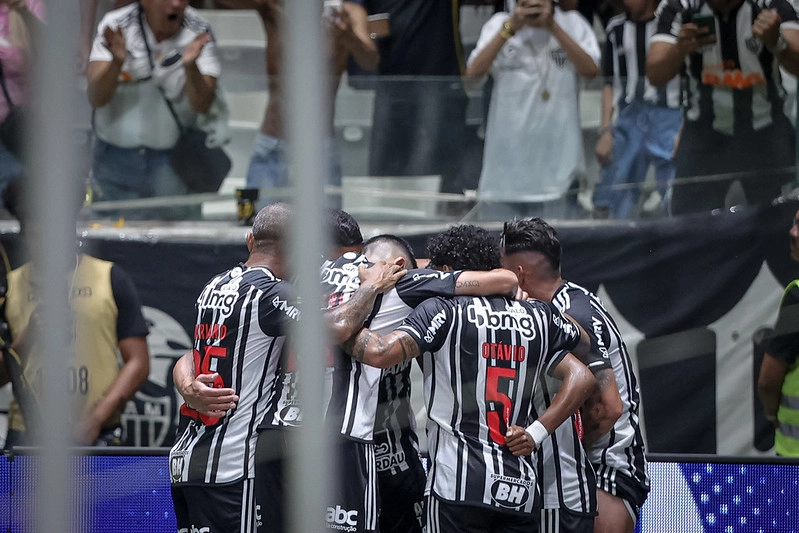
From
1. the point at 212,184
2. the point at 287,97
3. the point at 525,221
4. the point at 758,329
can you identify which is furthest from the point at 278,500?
the point at 758,329

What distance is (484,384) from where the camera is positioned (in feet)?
10.8

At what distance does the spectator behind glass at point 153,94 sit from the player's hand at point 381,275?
3.25 ft

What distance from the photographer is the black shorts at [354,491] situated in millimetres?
3303

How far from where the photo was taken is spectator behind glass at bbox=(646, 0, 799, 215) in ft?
15.8

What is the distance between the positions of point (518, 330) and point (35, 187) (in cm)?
188

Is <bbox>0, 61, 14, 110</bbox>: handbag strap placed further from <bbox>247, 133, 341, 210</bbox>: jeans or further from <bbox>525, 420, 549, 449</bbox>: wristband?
<bbox>525, 420, 549, 449</bbox>: wristband

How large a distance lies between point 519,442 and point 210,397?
39.2 inches

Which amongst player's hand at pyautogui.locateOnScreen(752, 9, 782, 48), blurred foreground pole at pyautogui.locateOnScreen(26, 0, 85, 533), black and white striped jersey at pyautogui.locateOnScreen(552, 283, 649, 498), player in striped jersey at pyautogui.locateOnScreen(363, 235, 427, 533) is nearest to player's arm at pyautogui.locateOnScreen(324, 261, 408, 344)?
player in striped jersey at pyautogui.locateOnScreen(363, 235, 427, 533)

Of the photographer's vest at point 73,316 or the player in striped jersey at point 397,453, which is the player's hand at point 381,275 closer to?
the player in striped jersey at point 397,453

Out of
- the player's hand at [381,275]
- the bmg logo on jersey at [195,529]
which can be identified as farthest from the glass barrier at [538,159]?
the bmg logo on jersey at [195,529]

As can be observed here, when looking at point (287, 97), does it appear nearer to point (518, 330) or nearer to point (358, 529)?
point (518, 330)

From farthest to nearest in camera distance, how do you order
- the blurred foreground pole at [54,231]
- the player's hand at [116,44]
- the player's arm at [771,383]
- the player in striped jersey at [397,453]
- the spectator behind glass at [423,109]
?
1. the spectator behind glass at [423,109]
2. the player's arm at [771,383]
3. the player in striped jersey at [397,453]
4. the player's hand at [116,44]
5. the blurred foreground pole at [54,231]

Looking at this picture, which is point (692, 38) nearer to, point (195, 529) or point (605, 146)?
point (605, 146)

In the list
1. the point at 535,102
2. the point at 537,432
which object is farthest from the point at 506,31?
the point at 537,432
